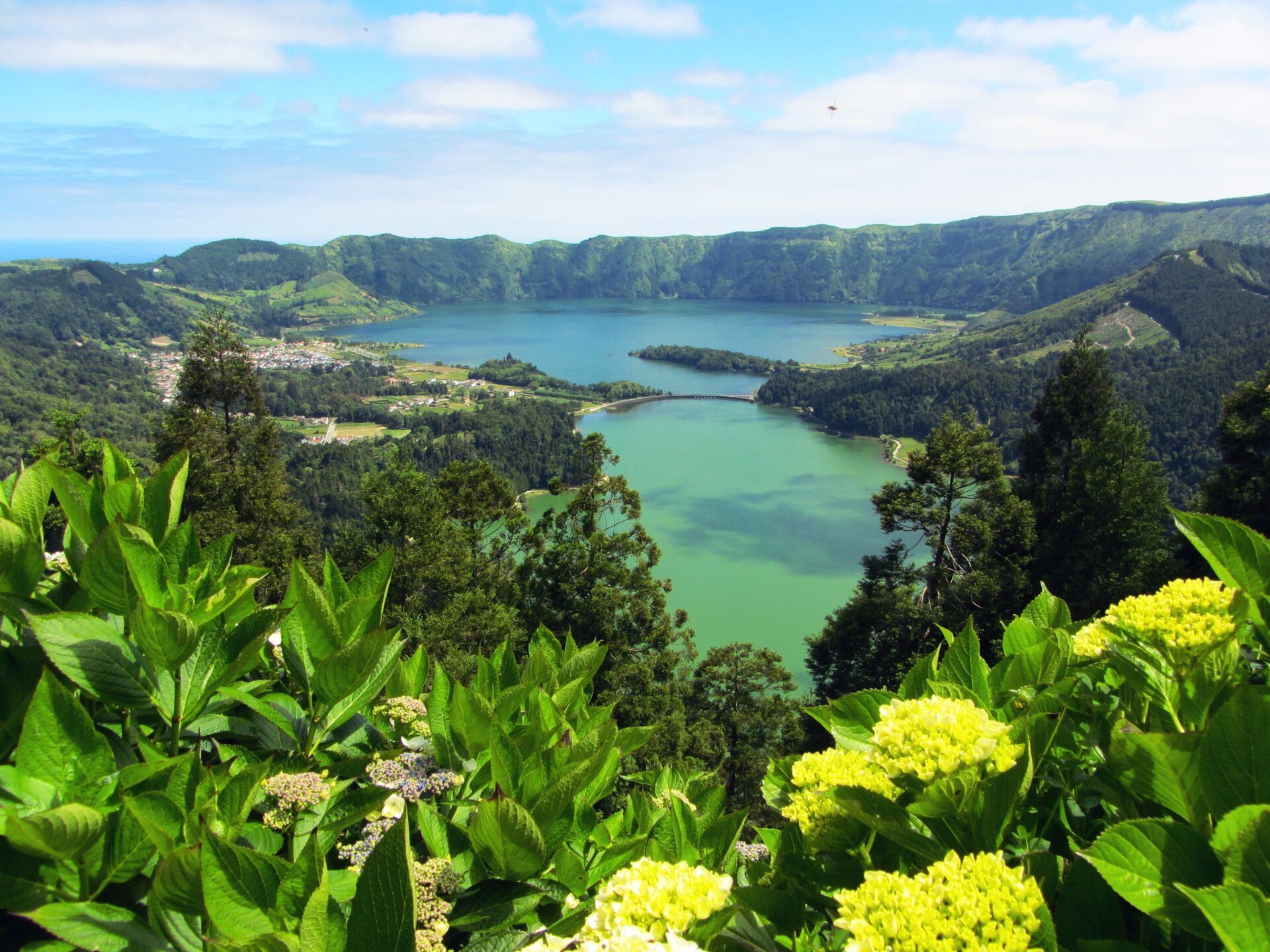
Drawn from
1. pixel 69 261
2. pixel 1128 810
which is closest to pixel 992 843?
pixel 1128 810

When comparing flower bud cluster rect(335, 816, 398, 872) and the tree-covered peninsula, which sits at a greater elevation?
flower bud cluster rect(335, 816, 398, 872)

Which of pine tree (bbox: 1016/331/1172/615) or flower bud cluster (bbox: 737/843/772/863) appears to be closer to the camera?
flower bud cluster (bbox: 737/843/772/863)

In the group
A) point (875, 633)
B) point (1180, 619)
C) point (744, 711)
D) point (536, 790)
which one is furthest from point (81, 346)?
point (1180, 619)

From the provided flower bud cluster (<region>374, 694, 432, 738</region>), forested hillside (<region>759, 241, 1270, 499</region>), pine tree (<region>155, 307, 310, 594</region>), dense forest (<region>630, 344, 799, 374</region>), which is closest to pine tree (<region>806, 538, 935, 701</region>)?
pine tree (<region>155, 307, 310, 594</region>)

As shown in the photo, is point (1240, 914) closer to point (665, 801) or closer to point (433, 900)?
point (433, 900)

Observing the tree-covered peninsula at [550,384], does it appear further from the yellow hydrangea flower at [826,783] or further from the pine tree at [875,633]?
the yellow hydrangea flower at [826,783]

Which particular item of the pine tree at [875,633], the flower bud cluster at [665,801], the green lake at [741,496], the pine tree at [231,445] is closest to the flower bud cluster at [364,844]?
the flower bud cluster at [665,801]

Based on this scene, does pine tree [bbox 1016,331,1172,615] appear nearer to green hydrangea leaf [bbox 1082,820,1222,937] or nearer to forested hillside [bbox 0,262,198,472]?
green hydrangea leaf [bbox 1082,820,1222,937]
